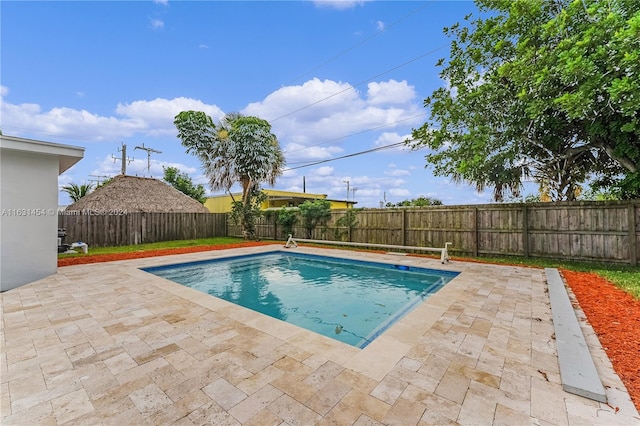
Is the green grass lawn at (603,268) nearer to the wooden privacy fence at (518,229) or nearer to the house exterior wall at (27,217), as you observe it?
the wooden privacy fence at (518,229)

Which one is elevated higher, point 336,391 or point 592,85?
point 592,85

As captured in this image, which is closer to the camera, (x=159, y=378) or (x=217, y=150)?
(x=159, y=378)

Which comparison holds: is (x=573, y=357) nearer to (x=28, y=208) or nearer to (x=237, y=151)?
(x=28, y=208)

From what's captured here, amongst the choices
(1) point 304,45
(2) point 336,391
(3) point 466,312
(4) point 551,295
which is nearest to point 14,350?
(2) point 336,391

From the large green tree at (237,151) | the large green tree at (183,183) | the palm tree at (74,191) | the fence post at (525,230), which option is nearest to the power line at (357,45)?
the large green tree at (237,151)

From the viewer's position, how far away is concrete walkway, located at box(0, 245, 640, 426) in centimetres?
177

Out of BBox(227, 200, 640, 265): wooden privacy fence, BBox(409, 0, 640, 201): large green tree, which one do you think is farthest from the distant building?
BBox(409, 0, 640, 201): large green tree

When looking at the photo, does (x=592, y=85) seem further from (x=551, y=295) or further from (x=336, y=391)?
(x=336, y=391)

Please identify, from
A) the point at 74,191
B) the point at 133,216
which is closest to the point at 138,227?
the point at 133,216

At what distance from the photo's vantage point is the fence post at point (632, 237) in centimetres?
618

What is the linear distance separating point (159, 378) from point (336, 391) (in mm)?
1427

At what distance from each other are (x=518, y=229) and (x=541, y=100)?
3542mm

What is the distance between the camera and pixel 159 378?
217 cm

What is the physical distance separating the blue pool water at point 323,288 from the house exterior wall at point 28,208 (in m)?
1.95
